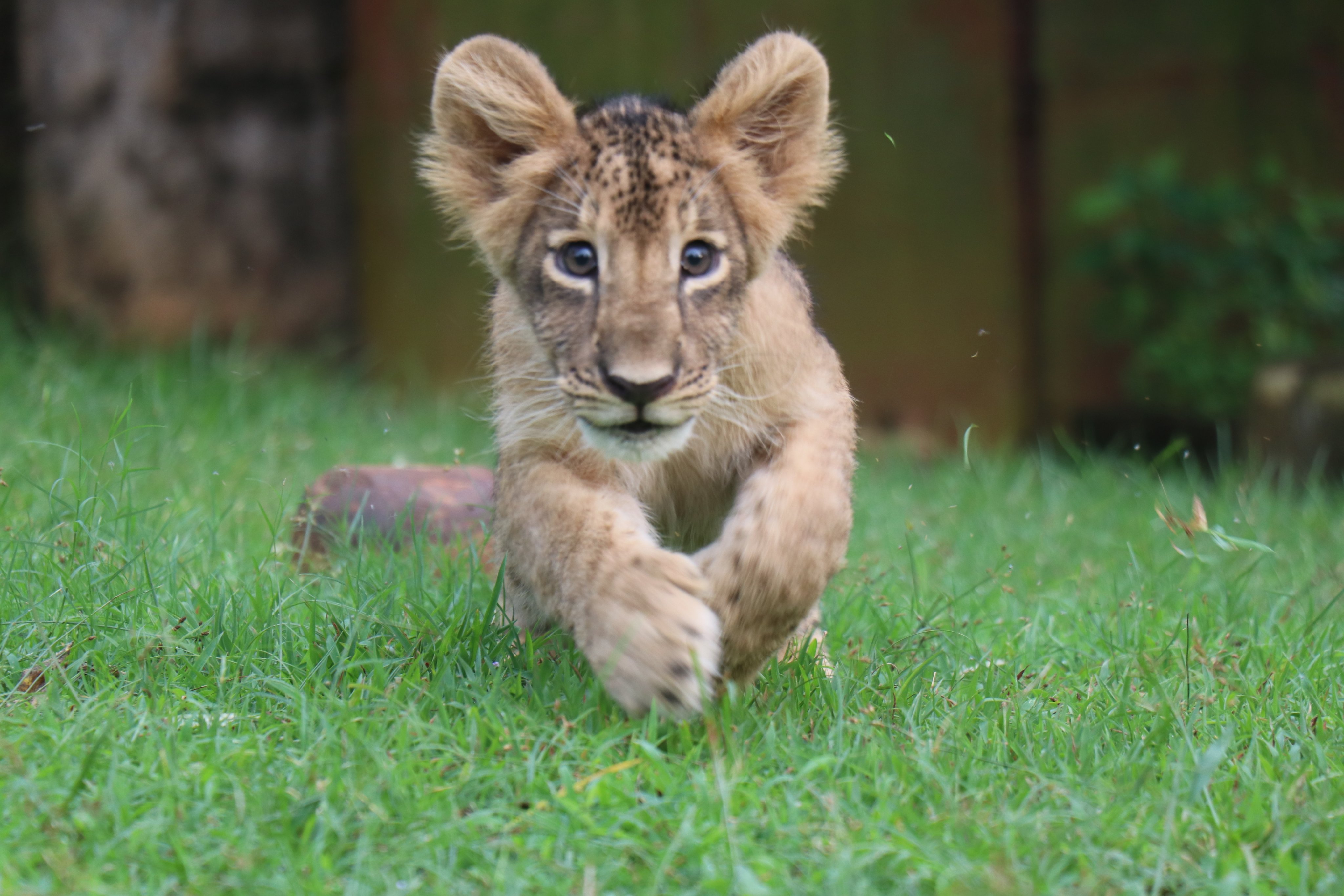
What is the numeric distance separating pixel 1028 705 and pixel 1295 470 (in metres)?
5.10

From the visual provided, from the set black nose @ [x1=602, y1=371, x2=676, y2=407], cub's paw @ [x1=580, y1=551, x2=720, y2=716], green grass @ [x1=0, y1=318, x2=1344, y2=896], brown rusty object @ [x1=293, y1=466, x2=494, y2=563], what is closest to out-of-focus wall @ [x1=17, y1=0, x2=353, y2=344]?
green grass @ [x1=0, y1=318, x2=1344, y2=896]

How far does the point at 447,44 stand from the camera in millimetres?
8672

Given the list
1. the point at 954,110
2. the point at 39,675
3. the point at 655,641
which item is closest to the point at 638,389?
the point at 655,641

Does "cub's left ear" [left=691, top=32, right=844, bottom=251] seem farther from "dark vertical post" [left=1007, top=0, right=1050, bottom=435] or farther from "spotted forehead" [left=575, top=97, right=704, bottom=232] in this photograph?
"dark vertical post" [left=1007, top=0, right=1050, bottom=435]

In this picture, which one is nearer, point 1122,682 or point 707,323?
point 707,323

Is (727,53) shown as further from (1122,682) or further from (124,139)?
(1122,682)

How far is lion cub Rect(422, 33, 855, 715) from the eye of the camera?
2.83 metres

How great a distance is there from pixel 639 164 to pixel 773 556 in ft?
3.09

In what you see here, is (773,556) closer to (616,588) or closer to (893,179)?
(616,588)

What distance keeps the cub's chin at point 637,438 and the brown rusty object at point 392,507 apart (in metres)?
1.29

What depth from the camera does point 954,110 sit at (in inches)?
337

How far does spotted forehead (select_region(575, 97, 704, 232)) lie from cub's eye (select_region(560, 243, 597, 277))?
4.2 inches

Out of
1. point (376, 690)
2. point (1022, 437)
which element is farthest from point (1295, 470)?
point (376, 690)

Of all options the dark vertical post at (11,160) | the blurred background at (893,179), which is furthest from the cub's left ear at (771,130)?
the dark vertical post at (11,160)
